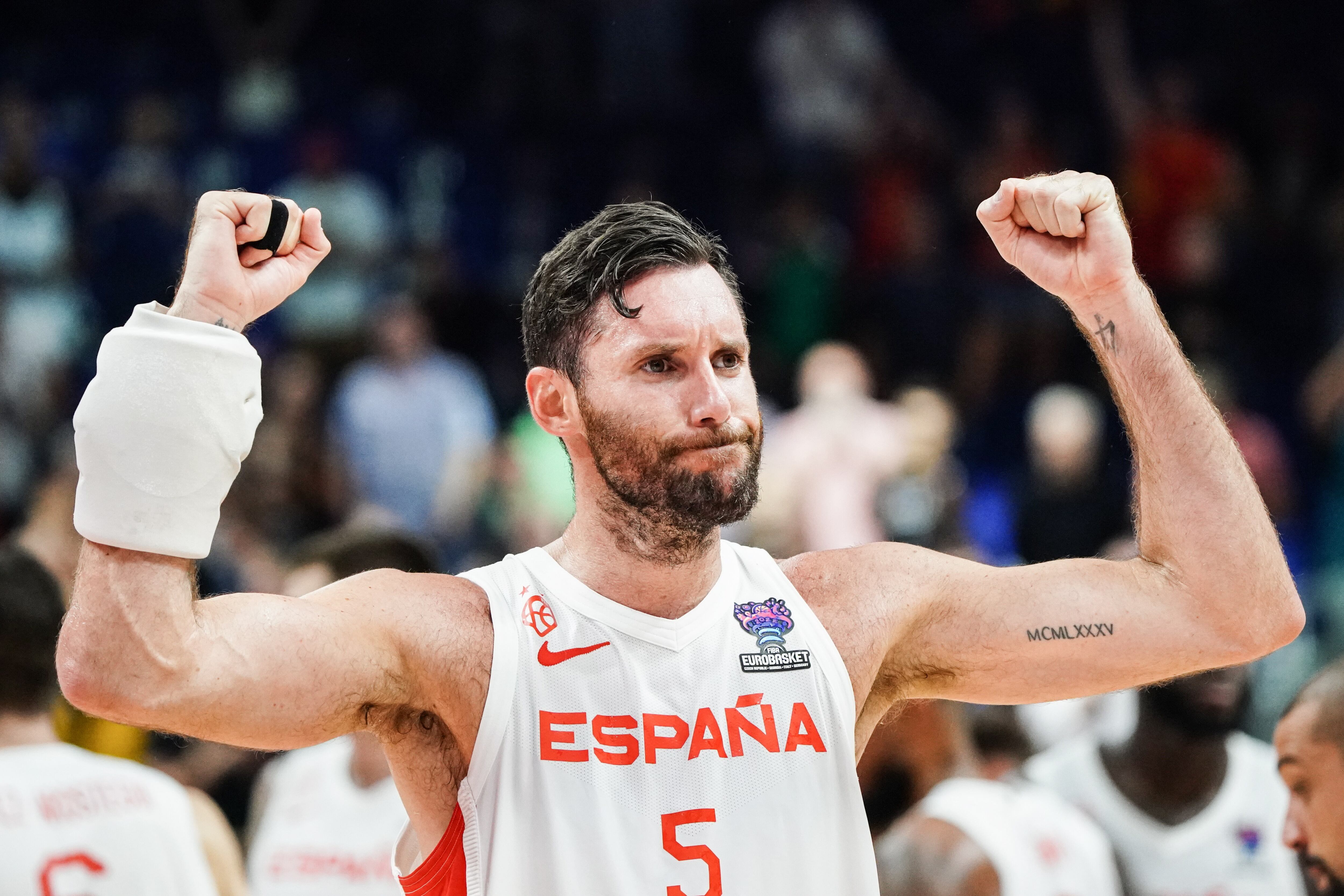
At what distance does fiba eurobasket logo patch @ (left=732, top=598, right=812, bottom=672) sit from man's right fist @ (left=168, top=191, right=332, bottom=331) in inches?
47.2

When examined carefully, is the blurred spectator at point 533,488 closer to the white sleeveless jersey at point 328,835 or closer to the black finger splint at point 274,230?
the white sleeveless jersey at point 328,835

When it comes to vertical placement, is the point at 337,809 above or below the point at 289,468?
below

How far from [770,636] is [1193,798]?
111 inches

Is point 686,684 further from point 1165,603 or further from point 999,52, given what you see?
point 999,52

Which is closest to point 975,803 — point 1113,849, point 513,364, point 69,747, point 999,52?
point 1113,849

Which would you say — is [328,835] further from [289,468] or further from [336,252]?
[336,252]

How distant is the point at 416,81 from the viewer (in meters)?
14.7

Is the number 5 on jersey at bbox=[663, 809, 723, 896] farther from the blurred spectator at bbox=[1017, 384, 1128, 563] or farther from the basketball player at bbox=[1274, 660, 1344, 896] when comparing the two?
the blurred spectator at bbox=[1017, 384, 1128, 563]

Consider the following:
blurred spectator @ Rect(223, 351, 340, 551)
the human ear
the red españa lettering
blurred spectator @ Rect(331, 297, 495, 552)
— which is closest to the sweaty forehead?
the human ear

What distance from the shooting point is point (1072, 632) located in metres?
3.31

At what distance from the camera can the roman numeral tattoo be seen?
3.29 m

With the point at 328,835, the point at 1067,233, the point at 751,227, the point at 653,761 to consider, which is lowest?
the point at 328,835

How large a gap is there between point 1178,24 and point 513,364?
673 centimetres

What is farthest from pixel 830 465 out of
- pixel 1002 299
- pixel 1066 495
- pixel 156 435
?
pixel 156 435
